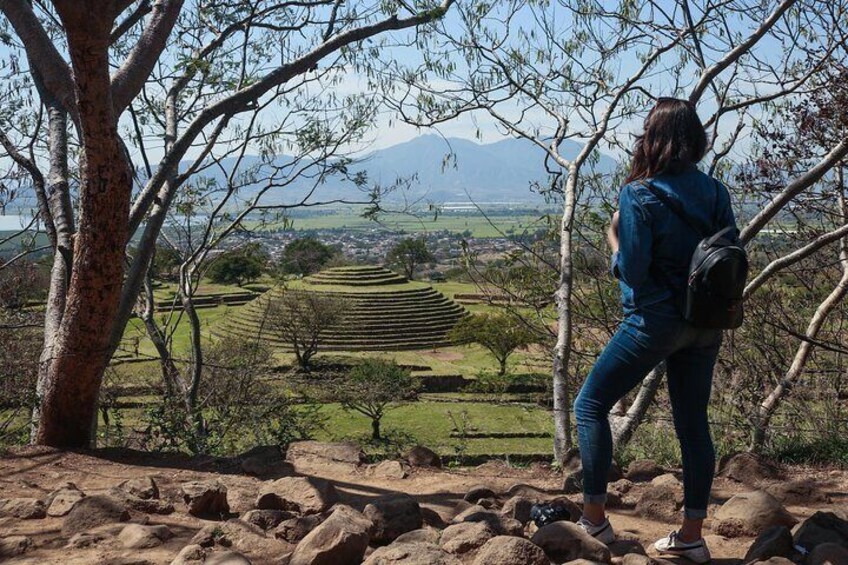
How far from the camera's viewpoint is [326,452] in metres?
4.92

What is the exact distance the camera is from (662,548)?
290 cm

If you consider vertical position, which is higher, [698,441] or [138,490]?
[698,441]

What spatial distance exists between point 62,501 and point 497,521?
1.84 meters

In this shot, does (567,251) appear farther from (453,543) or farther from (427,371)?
(427,371)

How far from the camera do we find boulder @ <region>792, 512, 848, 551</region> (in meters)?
2.79

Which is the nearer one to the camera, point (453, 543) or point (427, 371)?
point (453, 543)

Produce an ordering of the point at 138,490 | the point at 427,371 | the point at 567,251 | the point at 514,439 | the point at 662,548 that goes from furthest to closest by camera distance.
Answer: the point at 427,371 < the point at 514,439 < the point at 567,251 < the point at 138,490 < the point at 662,548

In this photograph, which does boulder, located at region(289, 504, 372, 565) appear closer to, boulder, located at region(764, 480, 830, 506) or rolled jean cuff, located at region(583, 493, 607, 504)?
rolled jean cuff, located at region(583, 493, 607, 504)

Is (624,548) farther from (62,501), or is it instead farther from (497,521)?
(62,501)

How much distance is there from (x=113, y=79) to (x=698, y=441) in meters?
3.72

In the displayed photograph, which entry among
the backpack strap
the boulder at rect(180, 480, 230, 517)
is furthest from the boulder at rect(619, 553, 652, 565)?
the boulder at rect(180, 480, 230, 517)

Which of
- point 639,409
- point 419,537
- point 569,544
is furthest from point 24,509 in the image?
point 639,409

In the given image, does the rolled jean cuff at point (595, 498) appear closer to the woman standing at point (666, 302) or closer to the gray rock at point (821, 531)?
the woman standing at point (666, 302)

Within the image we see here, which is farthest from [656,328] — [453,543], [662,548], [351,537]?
[351,537]
